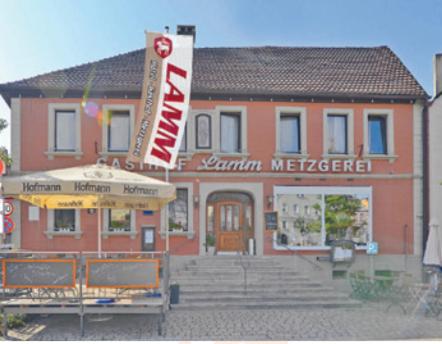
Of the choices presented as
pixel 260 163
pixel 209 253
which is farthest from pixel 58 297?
pixel 260 163

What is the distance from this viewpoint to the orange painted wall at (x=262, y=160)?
1155 centimetres

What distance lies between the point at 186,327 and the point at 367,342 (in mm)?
3370

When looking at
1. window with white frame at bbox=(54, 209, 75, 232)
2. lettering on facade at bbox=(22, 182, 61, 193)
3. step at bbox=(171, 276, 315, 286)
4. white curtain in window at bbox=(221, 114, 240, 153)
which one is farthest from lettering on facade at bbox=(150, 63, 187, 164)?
window with white frame at bbox=(54, 209, 75, 232)

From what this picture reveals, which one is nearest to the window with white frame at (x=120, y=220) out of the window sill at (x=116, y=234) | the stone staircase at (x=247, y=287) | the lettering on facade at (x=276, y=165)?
the window sill at (x=116, y=234)

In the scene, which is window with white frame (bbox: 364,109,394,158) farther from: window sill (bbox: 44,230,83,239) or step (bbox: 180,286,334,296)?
window sill (bbox: 44,230,83,239)

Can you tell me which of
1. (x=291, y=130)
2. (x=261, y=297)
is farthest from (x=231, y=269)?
(x=291, y=130)

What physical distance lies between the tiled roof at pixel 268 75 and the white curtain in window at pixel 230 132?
0.77 meters

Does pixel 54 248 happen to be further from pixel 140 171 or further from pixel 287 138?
pixel 287 138

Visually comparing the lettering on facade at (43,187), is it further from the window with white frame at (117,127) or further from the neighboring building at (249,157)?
the window with white frame at (117,127)

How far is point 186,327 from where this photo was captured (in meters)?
7.50

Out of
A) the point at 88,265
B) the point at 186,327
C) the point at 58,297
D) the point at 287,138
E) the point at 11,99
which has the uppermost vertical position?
the point at 11,99

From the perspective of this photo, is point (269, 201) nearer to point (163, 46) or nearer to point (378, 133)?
point (378, 133)

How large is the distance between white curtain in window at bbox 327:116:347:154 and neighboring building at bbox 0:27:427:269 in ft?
0.11

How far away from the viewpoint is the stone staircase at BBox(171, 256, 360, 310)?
917 cm
